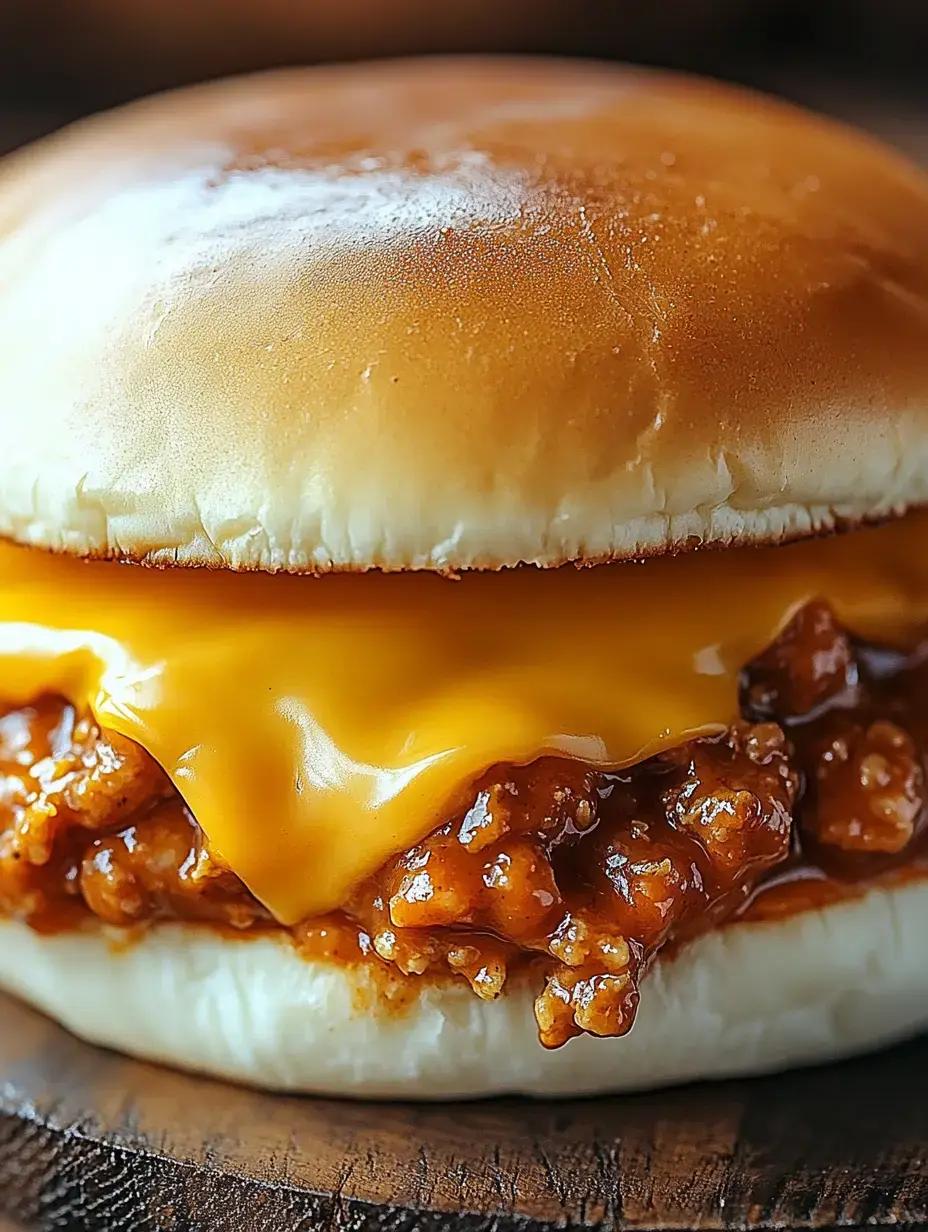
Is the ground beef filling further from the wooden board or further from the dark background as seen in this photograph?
the dark background

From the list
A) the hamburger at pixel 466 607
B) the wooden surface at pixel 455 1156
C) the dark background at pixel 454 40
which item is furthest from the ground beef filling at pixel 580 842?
the dark background at pixel 454 40

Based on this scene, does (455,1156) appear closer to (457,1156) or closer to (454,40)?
(457,1156)

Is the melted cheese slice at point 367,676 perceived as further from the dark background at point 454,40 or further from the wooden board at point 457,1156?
the dark background at point 454,40

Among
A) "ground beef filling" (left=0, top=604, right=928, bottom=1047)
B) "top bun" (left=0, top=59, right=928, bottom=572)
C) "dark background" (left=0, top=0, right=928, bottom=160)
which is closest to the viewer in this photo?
"top bun" (left=0, top=59, right=928, bottom=572)

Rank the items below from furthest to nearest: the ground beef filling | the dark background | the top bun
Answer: the dark background, the ground beef filling, the top bun

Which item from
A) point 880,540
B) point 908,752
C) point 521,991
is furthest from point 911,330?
point 521,991

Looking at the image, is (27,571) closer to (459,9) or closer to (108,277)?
(108,277)

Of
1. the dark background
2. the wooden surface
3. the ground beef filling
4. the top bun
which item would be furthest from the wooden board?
the dark background

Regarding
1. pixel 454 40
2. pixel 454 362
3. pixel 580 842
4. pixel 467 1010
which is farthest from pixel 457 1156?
pixel 454 40
